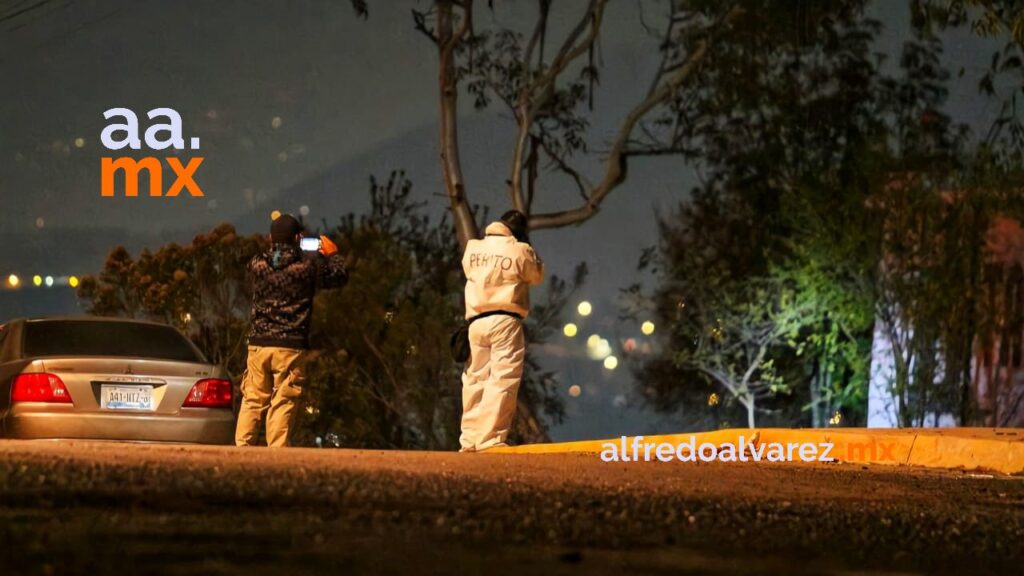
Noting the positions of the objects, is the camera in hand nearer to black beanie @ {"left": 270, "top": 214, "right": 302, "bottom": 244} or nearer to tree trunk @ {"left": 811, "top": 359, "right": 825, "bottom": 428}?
black beanie @ {"left": 270, "top": 214, "right": 302, "bottom": 244}

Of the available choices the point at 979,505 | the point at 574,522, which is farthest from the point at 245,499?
the point at 979,505

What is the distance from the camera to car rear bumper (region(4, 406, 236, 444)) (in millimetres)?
12195

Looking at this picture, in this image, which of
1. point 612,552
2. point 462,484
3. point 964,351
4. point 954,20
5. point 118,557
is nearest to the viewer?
point 118,557

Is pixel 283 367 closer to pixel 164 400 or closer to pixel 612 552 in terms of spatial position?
pixel 164 400

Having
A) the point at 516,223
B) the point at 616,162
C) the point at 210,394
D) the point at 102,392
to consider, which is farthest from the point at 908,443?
→ the point at 616,162

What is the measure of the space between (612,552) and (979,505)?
11.9ft

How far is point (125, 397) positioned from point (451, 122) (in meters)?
15.7

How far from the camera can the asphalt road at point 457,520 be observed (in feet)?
16.6

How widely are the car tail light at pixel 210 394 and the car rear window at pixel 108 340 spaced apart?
0.36 metres

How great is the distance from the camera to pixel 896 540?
21.5 feet
